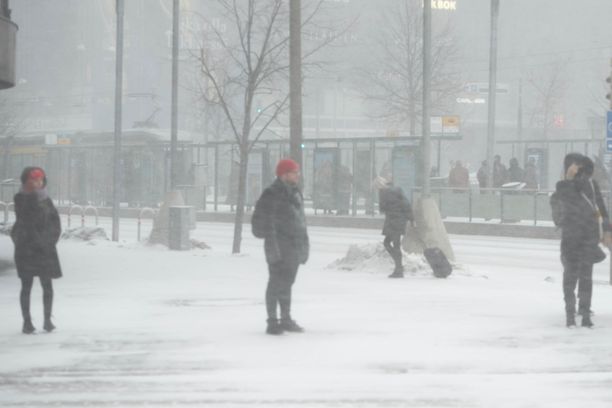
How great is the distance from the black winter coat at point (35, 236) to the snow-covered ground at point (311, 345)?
24.0 inches

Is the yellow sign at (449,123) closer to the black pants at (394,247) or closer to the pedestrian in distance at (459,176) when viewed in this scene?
the pedestrian in distance at (459,176)

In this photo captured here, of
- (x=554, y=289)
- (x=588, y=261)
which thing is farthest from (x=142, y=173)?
(x=588, y=261)

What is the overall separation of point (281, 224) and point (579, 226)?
274 centimetres

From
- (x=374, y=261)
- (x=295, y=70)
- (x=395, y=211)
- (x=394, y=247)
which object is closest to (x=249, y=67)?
(x=295, y=70)

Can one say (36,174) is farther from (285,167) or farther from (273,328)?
(273,328)

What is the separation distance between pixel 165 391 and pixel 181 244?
1382 centimetres

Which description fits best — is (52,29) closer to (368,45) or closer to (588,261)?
(368,45)

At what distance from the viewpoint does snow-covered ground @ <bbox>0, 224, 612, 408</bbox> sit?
7578 mm

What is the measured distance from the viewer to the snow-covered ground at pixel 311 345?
7.58 meters

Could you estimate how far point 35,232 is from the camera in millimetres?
10195

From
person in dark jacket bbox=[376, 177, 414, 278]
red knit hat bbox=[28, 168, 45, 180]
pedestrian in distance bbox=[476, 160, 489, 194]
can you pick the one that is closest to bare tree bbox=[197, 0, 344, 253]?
person in dark jacket bbox=[376, 177, 414, 278]

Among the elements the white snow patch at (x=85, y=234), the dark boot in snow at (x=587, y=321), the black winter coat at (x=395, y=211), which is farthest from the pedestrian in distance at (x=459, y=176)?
the dark boot in snow at (x=587, y=321)

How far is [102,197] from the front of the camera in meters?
43.5

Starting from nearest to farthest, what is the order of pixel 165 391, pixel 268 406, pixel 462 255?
pixel 268 406
pixel 165 391
pixel 462 255
